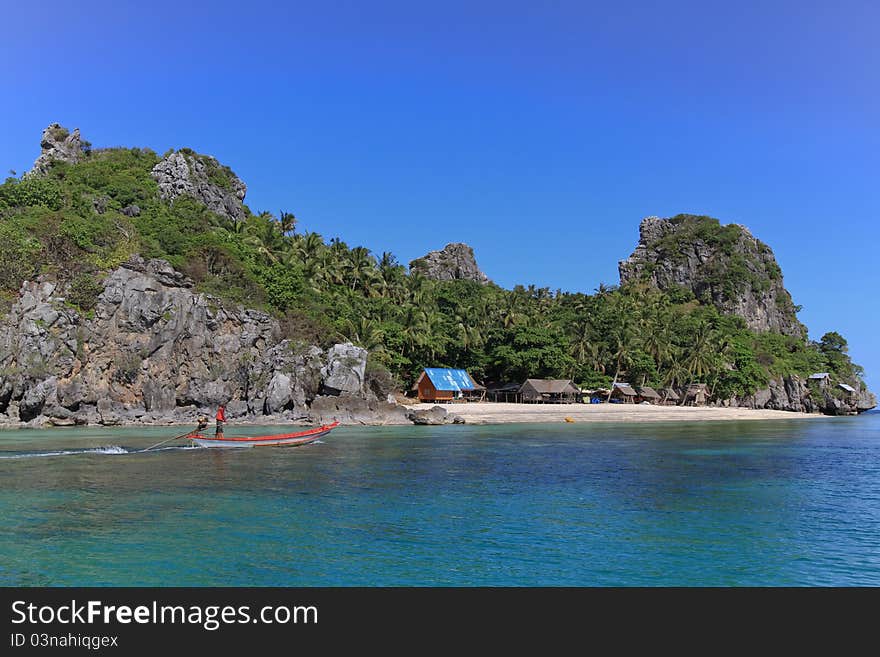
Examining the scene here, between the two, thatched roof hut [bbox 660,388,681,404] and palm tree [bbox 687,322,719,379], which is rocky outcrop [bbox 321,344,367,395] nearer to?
thatched roof hut [bbox 660,388,681,404]

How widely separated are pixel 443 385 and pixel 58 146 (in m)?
54.3

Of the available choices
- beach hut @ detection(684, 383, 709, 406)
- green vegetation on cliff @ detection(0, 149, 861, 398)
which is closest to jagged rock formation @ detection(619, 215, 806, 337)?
green vegetation on cliff @ detection(0, 149, 861, 398)

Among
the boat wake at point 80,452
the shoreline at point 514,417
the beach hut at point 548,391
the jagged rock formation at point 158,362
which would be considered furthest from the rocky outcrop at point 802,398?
the boat wake at point 80,452

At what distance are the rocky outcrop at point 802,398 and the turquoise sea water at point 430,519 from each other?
72.7 meters

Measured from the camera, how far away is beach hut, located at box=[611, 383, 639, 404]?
8038 cm

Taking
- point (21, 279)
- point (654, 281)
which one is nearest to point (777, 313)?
point (654, 281)

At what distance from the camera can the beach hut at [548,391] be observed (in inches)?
2852

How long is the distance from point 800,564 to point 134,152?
84226 millimetres

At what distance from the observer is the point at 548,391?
7244 cm

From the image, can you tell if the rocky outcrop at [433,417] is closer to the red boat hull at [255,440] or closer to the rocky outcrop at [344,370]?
the rocky outcrop at [344,370]

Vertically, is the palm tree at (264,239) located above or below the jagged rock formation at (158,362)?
above

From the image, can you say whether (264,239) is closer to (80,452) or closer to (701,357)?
(80,452)
